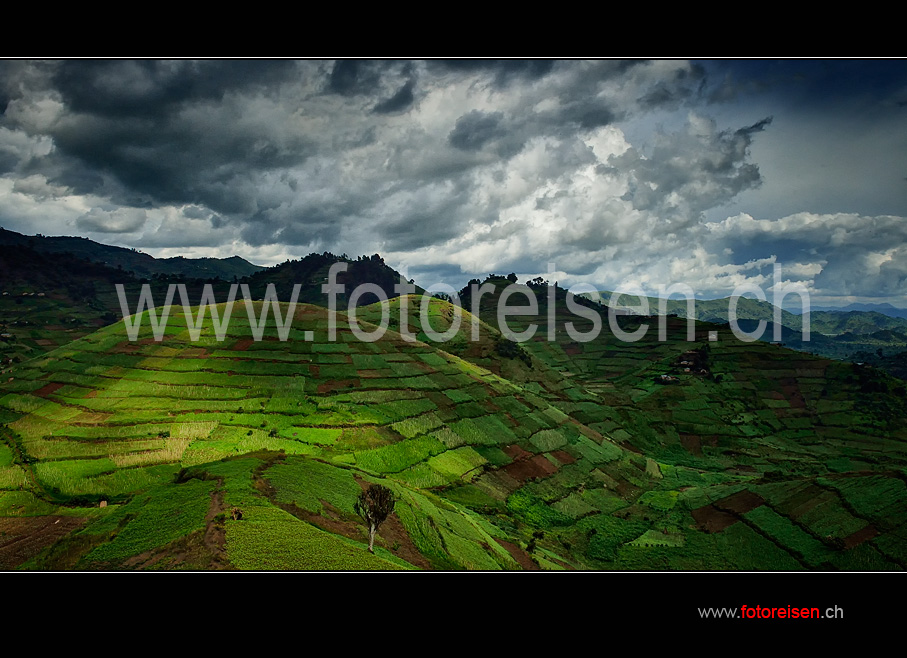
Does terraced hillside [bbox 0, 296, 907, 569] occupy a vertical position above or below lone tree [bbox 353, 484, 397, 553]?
below

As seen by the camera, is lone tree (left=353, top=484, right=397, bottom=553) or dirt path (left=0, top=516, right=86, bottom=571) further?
dirt path (left=0, top=516, right=86, bottom=571)

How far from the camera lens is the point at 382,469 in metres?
47.0

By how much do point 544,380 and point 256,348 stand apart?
68.4 m

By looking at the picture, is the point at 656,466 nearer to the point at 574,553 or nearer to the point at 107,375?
the point at 574,553

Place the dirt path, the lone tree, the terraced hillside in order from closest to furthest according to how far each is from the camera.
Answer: the lone tree → the terraced hillside → the dirt path

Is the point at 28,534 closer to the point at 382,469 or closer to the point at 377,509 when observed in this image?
the point at 382,469

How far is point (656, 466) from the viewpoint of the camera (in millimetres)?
75938

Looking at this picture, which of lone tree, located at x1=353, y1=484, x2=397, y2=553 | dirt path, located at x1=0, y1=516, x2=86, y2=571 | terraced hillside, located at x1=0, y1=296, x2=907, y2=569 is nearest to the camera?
lone tree, located at x1=353, y1=484, x2=397, y2=553

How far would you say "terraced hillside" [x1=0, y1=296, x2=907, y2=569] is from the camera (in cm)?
2319

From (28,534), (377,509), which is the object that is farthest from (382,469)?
(377,509)

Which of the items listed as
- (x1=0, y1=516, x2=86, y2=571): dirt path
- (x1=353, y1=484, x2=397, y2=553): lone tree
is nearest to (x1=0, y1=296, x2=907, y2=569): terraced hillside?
(x1=0, y1=516, x2=86, y2=571): dirt path

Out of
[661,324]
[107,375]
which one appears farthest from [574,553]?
[661,324]

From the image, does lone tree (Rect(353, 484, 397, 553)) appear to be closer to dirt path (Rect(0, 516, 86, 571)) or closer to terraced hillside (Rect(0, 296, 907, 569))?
terraced hillside (Rect(0, 296, 907, 569))

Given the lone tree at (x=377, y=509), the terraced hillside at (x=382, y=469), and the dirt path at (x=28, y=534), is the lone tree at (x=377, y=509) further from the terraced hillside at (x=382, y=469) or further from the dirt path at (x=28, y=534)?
the dirt path at (x=28, y=534)
